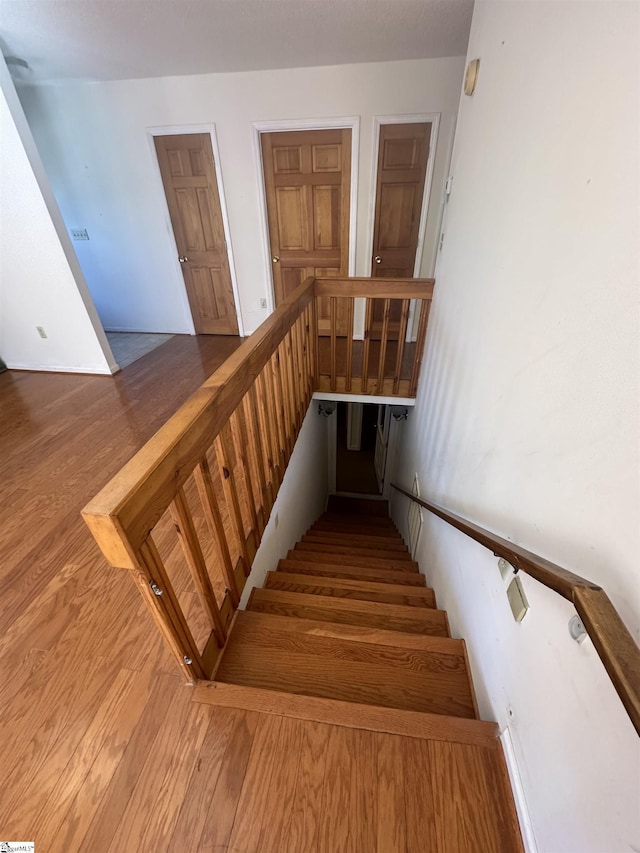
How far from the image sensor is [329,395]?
116 inches

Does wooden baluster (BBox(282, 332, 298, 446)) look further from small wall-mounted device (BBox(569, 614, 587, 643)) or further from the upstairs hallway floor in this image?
small wall-mounted device (BBox(569, 614, 587, 643))

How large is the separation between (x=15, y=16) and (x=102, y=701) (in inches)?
144

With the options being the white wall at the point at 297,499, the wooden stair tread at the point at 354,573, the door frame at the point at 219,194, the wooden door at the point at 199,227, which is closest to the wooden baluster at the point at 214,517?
the white wall at the point at 297,499

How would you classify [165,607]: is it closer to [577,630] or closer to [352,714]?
[352,714]

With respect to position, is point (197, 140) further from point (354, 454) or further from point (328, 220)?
point (354, 454)

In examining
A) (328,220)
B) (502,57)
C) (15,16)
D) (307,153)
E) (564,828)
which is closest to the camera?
(564,828)

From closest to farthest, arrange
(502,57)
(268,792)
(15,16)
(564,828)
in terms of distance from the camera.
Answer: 1. (564,828)
2. (268,792)
3. (502,57)
4. (15,16)

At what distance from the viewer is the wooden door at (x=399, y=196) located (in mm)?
2992

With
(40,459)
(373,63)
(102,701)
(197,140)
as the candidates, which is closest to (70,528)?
(40,459)

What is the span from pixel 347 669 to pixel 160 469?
3.26ft

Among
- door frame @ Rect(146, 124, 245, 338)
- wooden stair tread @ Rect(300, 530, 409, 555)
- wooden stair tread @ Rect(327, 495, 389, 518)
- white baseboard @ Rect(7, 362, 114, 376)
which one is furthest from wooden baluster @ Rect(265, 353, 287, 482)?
wooden stair tread @ Rect(327, 495, 389, 518)

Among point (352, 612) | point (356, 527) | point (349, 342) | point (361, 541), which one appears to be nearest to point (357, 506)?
point (356, 527)

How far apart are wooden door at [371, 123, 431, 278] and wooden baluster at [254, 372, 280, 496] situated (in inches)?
98.1

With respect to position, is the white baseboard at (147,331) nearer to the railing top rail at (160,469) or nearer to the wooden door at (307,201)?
the wooden door at (307,201)
